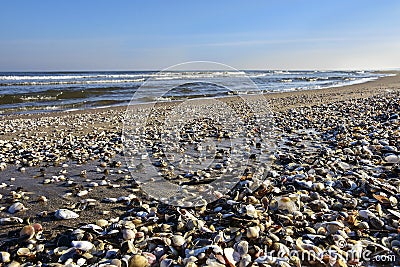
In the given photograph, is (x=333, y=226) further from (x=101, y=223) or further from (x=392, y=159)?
(x=392, y=159)

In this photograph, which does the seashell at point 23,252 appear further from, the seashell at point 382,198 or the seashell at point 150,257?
the seashell at point 382,198

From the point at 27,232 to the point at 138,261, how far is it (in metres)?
1.12

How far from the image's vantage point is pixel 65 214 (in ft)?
9.63

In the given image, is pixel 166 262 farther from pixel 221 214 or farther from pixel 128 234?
pixel 221 214

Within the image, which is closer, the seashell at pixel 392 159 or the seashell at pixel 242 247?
the seashell at pixel 242 247

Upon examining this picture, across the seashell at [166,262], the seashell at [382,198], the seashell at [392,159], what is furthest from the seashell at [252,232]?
the seashell at [392,159]

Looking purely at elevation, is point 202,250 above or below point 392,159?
below

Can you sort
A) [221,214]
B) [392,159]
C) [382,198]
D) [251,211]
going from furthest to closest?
[392,159] < [382,198] < [221,214] < [251,211]

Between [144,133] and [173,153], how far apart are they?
85.6 inches

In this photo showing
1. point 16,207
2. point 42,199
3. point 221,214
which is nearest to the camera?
point 221,214

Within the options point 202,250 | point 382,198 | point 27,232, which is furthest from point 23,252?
point 382,198

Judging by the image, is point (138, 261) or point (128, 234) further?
point (128, 234)

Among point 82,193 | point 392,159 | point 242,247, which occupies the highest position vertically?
point 392,159

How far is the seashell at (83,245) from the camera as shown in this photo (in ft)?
7.68
